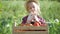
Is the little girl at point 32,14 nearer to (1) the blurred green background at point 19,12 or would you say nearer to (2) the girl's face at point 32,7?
(2) the girl's face at point 32,7

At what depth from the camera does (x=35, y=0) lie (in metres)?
1.64

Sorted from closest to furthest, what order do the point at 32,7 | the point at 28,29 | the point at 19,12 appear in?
the point at 28,29 → the point at 32,7 → the point at 19,12

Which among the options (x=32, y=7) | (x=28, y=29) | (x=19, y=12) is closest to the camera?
(x=28, y=29)

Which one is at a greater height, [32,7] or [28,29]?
[32,7]

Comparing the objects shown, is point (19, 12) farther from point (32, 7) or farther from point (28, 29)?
point (28, 29)

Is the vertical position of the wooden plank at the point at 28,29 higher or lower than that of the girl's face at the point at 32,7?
lower

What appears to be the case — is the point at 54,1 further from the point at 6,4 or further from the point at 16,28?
the point at 16,28

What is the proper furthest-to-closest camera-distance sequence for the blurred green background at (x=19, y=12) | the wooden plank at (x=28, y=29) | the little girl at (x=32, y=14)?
the blurred green background at (x=19, y=12) → the little girl at (x=32, y=14) → the wooden plank at (x=28, y=29)

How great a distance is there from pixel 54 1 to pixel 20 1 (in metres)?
0.39

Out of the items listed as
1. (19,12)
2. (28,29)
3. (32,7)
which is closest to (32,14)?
(32,7)

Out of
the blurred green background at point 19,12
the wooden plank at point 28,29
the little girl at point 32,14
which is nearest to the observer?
the wooden plank at point 28,29

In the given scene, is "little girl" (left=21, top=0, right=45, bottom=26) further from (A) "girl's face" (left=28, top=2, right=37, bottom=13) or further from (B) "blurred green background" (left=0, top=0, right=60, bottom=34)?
(B) "blurred green background" (left=0, top=0, right=60, bottom=34)

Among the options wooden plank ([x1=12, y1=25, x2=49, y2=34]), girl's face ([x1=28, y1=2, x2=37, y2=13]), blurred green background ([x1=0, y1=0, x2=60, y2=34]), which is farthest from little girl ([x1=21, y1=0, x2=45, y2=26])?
blurred green background ([x1=0, y1=0, x2=60, y2=34])

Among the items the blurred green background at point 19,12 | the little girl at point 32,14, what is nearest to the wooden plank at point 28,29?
the little girl at point 32,14
